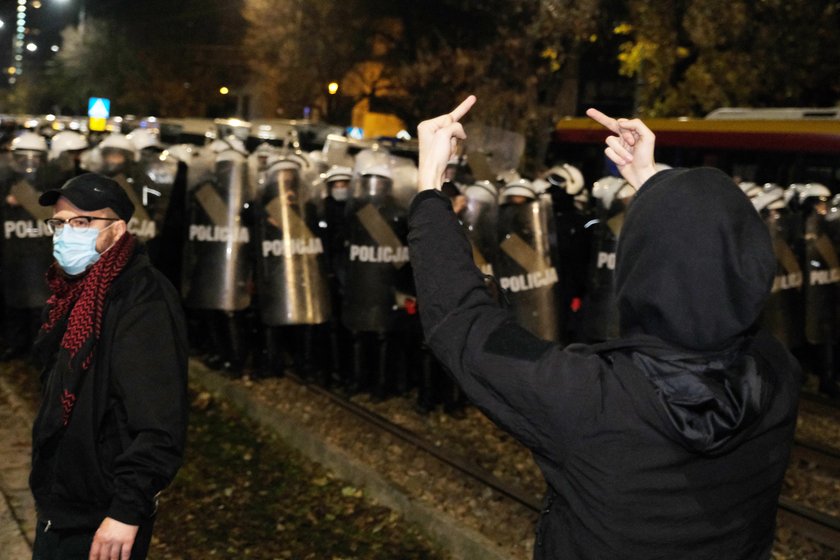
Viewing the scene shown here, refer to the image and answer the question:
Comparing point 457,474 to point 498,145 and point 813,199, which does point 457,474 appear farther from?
point 498,145

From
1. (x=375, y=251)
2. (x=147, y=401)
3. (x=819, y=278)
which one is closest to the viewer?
(x=147, y=401)

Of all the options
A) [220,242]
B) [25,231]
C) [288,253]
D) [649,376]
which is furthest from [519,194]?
[649,376]

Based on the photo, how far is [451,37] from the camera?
101 ft

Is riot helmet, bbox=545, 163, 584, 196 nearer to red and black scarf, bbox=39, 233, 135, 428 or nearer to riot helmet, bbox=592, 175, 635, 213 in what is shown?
riot helmet, bbox=592, 175, 635, 213

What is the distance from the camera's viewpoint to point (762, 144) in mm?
14438

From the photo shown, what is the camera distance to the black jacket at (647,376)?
1742 mm

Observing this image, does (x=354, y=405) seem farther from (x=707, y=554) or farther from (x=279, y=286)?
(x=707, y=554)

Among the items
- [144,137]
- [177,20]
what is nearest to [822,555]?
[144,137]

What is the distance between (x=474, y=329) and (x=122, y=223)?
1.68m

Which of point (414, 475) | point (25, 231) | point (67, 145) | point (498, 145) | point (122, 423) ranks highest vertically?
point (67, 145)

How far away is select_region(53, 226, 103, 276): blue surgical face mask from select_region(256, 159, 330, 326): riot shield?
530 centimetres

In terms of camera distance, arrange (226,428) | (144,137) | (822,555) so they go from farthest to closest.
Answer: (144,137), (226,428), (822,555)

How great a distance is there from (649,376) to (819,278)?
8287mm

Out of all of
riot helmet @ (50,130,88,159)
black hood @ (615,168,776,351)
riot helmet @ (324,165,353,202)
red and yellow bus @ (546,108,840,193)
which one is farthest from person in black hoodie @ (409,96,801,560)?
red and yellow bus @ (546,108,840,193)
